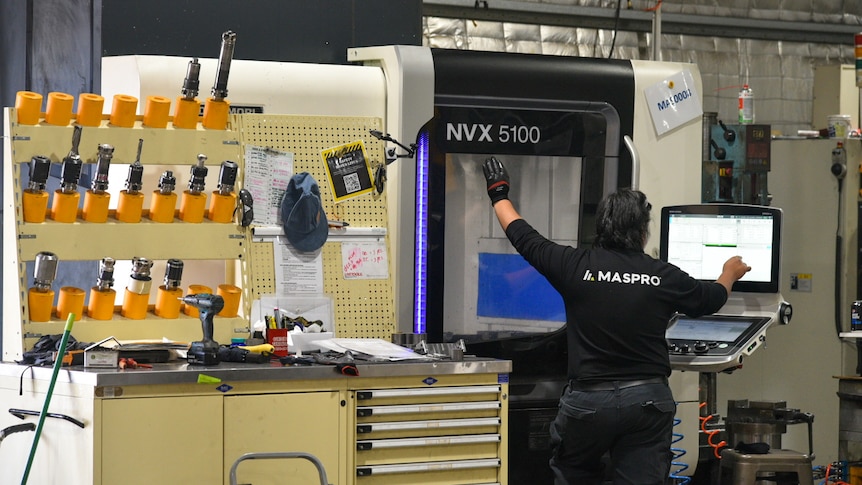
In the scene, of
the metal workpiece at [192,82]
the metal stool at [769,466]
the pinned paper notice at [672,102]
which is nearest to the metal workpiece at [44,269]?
the metal workpiece at [192,82]

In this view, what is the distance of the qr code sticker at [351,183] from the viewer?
441 centimetres

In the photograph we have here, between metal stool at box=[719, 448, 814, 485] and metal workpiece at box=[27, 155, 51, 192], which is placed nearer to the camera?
metal workpiece at box=[27, 155, 51, 192]

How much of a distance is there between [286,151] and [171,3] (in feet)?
2.70

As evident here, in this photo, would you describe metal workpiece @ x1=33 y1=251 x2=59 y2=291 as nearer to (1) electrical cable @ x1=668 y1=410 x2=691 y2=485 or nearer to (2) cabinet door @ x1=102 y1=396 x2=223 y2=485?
(2) cabinet door @ x1=102 y1=396 x2=223 y2=485

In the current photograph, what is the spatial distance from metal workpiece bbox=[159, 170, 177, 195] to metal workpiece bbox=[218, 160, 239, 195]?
6.3 inches

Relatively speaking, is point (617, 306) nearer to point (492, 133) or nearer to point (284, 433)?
point (284, 433)

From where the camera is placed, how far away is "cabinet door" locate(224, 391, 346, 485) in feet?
11.7

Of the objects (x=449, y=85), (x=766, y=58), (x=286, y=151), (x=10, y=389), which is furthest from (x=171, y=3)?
→ (x=766, y=58)

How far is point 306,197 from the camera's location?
4.22 metres

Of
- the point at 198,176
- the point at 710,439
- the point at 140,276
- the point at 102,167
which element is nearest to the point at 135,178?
the point at 102,167

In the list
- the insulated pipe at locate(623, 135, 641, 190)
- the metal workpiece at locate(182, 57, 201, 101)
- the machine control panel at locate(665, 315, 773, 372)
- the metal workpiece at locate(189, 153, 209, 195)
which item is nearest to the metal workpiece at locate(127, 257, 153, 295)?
the metal workpiece at locate(189, 153, 209, 195)

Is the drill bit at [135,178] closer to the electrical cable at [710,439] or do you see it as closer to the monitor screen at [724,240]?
the monitor screen at [724,240]

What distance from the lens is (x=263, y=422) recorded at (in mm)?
3605

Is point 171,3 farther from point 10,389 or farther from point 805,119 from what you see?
point 805,119
